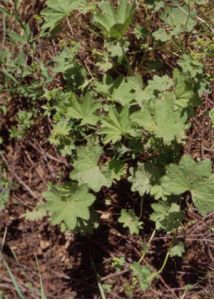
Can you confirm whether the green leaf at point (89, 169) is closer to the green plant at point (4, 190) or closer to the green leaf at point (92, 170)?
the green leaf at point (92, 170)

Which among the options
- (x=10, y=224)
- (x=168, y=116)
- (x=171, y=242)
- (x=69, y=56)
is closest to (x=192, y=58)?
(x=168, y=116)

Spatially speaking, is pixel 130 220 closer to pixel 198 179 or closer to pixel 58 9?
pixel 198 179

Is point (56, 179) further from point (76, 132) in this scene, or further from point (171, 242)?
point (171, 242)

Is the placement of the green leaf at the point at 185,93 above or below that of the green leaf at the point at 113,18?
below

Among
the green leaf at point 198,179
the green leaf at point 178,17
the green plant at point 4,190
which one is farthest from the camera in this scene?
the green plant at point 4,190

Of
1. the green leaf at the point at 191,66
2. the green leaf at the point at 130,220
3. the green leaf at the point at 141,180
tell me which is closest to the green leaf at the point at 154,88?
the green leaf at the point at 191,66

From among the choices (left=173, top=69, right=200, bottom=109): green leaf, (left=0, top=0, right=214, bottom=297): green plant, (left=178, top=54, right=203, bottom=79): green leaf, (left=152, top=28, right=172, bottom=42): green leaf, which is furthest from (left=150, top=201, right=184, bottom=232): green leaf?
(left=152, top=28, right=172, bottom=42): green leaf

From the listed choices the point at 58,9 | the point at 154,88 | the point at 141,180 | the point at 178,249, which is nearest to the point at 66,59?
the point at 58,9
